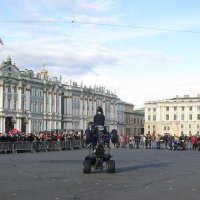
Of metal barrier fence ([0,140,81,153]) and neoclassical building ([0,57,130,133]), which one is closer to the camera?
metal barrier fence ([0,140,81,153])

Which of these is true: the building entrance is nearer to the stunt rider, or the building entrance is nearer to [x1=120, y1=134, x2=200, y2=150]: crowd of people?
[x1=120, y1=134, x2=200, y2=150]: crowd of people

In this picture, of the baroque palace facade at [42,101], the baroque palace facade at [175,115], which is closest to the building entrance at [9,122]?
the baroque palace facade at [42,101]

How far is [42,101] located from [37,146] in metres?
82.5

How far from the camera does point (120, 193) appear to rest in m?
12.8

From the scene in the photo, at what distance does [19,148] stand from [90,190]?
27.5 meters

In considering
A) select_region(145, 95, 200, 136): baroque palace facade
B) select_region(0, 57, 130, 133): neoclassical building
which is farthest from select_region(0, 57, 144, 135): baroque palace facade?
select_region(145, 95, 200, 136): baroque palace facade

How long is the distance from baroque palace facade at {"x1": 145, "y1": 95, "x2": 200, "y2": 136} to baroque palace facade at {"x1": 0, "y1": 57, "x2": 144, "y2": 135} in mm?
32949

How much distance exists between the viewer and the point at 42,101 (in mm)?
125250

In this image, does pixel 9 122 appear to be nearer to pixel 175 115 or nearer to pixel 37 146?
pixel 37 146

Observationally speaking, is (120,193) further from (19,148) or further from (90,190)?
(19,148)

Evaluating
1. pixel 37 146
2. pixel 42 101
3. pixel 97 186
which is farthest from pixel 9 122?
pixel 97 186

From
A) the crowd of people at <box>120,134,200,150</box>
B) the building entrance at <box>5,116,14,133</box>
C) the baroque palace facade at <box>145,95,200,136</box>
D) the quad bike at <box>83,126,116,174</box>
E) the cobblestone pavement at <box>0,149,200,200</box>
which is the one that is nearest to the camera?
the cobblestone pavement at <box>0,149,200,200</box>

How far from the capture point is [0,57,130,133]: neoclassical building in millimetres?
111562

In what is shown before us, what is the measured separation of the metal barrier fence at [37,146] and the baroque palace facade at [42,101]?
47.6 meters
